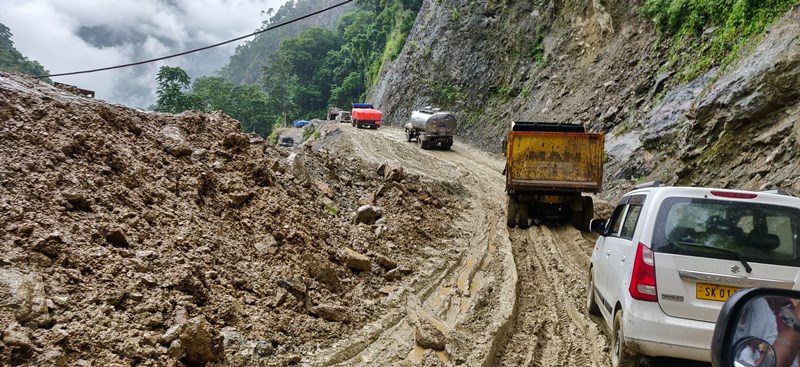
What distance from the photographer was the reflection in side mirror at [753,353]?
1533 millimetres

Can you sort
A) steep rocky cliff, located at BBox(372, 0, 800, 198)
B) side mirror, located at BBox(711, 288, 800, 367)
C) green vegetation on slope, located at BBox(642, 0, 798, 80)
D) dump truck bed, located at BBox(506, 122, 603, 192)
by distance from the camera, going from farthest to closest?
green vegetation on slope, located at BBox(642, 0, 798, 80)
dump truck bed, located at BBox(506, 122, 603, 192)
steep rocky cliff, located at BBox(372, 0, 800, 198)
side mirror, located at BBox(711, 288, 800, 367)

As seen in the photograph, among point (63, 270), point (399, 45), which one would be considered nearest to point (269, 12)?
point (399, 45)

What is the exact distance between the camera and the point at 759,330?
1565 mm

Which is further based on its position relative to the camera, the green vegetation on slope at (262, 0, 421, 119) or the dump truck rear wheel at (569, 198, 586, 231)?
the green vegetation on slope at (262, 0, 421, 119)

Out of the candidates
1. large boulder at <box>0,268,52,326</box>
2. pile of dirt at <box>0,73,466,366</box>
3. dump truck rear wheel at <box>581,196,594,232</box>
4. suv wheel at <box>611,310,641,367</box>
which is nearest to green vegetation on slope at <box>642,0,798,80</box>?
dump truck rear wheel at <box>581,196,594,232</box>

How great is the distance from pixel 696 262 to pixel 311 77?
8543 cm

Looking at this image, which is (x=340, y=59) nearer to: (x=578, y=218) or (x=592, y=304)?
(x=578, y=218)

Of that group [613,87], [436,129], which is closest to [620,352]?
[613,87]

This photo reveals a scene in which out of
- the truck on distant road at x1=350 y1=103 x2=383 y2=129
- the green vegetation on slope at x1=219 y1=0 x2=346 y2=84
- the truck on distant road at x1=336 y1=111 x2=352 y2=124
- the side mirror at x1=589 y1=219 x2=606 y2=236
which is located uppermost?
the green vegetation on slope at x1=219 y1=0 x2=346 y2=84

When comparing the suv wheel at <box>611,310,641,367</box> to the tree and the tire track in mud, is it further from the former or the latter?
the tree

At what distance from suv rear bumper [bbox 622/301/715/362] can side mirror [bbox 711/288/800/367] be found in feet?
9.07

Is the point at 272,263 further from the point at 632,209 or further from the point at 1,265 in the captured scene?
the point at 632,209

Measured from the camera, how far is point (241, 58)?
17375 centimetres

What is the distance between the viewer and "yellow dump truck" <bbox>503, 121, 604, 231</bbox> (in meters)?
11.7
